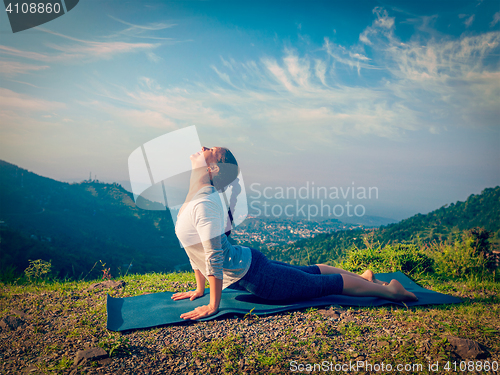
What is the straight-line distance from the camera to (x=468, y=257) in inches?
207

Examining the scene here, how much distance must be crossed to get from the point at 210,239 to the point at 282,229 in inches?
480

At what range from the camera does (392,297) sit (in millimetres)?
3258

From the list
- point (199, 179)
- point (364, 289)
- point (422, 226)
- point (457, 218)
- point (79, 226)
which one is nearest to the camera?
point (199, 179)

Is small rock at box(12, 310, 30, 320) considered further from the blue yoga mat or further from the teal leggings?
the teal leggings

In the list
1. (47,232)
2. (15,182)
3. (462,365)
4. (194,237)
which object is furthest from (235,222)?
(15,182)

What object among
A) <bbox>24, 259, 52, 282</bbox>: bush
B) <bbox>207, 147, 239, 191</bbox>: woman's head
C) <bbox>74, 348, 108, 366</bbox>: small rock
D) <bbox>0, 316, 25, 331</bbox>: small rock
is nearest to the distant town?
<bbox>24, 259, 52, 282</bbox>: bush

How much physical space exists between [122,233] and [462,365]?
36.6 m

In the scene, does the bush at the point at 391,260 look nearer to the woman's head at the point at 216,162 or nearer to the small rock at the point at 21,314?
the woman's head at the point at 216,162

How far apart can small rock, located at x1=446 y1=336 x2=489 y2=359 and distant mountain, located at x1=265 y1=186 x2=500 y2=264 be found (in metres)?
7.64

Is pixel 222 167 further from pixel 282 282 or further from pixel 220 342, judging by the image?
pixel 220 342

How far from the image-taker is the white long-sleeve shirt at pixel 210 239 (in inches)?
106

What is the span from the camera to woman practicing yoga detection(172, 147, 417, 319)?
107 inches

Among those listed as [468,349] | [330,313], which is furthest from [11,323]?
[468,349]

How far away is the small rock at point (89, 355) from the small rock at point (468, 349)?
2614 millimetres
